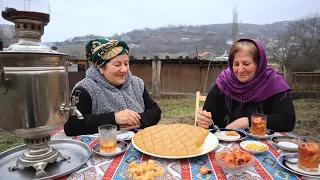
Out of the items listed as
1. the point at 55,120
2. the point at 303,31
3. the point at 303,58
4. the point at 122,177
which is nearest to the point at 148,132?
the point at 122,177

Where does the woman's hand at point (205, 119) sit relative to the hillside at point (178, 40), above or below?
below

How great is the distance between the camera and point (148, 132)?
1.88 meters

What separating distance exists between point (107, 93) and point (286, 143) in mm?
1795

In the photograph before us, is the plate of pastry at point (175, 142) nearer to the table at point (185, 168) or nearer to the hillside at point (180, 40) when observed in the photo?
the table at point (185, 168)

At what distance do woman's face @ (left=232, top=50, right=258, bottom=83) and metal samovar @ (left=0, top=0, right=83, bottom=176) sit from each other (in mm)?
1914

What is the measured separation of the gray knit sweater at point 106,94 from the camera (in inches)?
96.0

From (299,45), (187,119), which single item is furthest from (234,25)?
(187,119)

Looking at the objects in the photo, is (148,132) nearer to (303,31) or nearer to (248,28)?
(303,31)

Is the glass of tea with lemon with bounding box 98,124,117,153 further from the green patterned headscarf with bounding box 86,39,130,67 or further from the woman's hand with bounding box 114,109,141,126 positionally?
the green patterned headscarf with bounding box 86,39,130,67

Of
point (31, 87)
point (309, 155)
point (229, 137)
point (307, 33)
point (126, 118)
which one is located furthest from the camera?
point (307, 33)

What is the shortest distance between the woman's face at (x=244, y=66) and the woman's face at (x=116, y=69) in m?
1.26

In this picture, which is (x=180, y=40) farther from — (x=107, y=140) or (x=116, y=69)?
(x=107, y=140)

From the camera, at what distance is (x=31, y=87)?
116cm

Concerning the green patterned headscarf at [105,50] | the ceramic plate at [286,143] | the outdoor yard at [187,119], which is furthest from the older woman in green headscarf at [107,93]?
the outdoor yard at [187,119]
